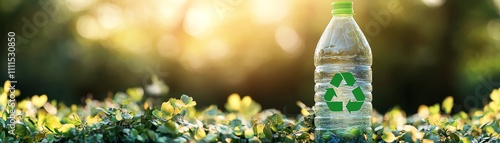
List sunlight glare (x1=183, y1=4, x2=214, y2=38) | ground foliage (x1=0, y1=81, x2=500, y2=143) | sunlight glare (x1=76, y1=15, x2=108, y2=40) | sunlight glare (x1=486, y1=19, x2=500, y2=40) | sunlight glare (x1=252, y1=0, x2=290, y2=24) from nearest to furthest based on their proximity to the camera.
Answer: ground foliage (x1=0, y1=81, x2=500, y2=143) → sunlight glare (x1=183, y1=4, x2=214, y2=38) → sunlight glare (x1=252, y1=0, x2=290, y2=24) → sunlight glare (x1=486, y1=19, x2=500, y2=40) → sunlight glare (x1=76, y1=15, x2=108, y2=40)

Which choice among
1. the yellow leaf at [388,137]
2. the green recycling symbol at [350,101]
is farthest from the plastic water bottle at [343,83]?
the yellow leaf at [388,137]

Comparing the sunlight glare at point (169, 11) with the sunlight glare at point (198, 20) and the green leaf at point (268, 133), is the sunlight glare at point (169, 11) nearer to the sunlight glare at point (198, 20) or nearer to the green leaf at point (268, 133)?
the sunlight glare at point (198, 20)

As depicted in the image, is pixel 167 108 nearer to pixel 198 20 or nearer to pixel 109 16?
pixel 198 20

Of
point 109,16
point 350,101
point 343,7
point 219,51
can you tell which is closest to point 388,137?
point 350,101

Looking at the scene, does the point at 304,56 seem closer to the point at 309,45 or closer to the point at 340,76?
the point at 309,45

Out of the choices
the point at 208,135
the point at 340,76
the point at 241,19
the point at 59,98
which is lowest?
the point at 208,135

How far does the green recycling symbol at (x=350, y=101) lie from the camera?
354cm

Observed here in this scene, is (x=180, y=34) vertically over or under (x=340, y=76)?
over

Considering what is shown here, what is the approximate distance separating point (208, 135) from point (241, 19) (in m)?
13.0

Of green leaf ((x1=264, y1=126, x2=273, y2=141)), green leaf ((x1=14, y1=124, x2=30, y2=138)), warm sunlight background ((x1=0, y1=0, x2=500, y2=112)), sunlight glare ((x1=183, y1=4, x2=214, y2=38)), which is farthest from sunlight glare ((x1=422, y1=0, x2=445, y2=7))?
green leaf ((x1=14, y1=124, x2=30, y2=138))

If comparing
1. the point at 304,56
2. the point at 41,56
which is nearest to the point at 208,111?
the point at 304,56

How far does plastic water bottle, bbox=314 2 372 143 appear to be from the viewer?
3.58m

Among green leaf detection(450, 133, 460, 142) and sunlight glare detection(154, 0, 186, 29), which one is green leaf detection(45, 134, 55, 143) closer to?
green leaf detection(450, 133, 460, 142)

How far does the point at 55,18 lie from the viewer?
18000 millimetres
